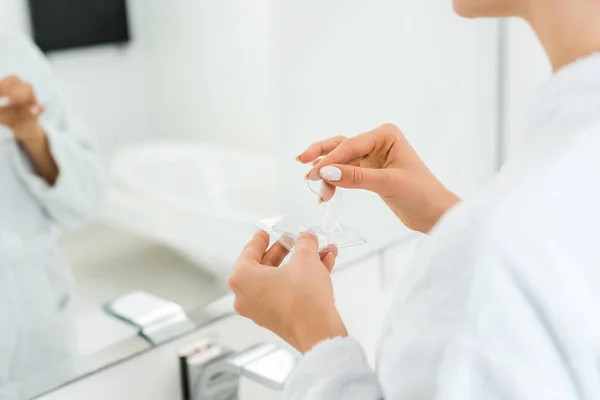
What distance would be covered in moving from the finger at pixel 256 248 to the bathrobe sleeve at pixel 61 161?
247 mm

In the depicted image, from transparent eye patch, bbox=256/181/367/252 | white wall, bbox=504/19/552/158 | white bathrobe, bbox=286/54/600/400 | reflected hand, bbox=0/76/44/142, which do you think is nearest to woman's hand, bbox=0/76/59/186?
reflected hand, bbox=0/76/44/142

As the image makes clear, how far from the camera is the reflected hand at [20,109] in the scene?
723 millimetres

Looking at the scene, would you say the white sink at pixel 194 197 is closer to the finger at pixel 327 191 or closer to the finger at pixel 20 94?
the finger at pixel 20 94

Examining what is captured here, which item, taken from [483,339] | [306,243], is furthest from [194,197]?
[483,339]

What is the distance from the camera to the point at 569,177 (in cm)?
46

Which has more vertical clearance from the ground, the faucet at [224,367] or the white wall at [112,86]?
the white wall at [112,86]

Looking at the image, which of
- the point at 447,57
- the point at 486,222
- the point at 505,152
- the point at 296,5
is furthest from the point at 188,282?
the point at 505,152

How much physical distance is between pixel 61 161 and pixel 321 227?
0.30 metres

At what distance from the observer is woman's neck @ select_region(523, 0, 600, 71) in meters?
0.54

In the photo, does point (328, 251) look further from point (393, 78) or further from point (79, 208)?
point (393, 78)

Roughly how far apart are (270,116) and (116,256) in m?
0.28

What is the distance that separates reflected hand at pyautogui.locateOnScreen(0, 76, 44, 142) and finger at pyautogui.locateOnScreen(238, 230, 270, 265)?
0.28 meters

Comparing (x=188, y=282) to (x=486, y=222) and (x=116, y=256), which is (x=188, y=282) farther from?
(x=486, y=222)

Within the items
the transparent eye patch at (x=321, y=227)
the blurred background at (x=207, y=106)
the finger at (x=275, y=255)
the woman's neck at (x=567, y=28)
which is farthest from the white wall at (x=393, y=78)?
the woman's neck at (x=567, y=28)
